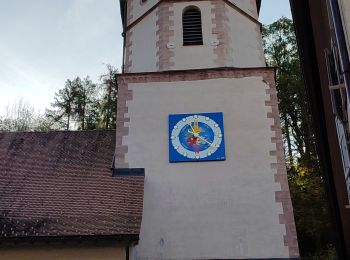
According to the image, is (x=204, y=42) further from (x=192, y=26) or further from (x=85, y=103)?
(x=85, y=103)

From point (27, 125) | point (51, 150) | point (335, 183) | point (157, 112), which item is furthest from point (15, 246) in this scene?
point (27, 125)

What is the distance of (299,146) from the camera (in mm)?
23375

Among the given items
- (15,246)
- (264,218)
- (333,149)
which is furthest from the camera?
(264,218)

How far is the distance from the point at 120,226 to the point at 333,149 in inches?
180

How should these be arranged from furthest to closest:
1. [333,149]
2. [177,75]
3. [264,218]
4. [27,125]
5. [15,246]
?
[27,125]
[177,75]
[264,218]
[15,246]
[333,149]

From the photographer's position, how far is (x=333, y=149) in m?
7.49

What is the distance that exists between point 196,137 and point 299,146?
1325 centimetres

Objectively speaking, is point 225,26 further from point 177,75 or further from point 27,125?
point 27,125

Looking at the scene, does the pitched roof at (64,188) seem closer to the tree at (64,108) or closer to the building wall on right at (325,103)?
the building wall on right at (325,103)

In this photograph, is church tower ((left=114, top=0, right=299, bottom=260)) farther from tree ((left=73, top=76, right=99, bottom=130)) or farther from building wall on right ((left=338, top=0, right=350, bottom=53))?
tree ((left=73, top=76, right=99, bottom=130))

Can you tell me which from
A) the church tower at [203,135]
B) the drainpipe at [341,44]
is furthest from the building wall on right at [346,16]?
the church tower at [203,135]

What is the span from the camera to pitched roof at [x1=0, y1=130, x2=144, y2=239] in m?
9.58

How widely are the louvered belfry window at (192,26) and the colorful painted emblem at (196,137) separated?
2204 millimetres

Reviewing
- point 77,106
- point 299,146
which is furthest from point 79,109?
point 299,146
